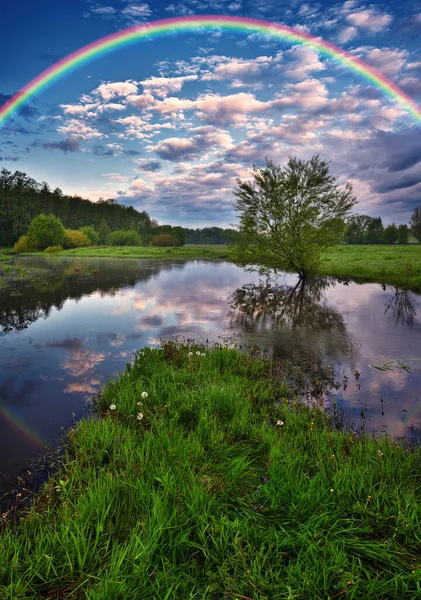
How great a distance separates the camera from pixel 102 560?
9.62ft

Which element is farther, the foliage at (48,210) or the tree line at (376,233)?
the tree line at (376,233)

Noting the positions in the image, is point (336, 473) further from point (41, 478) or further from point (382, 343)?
point (382, 343)

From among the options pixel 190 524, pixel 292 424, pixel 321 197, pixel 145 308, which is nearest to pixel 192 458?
pixel 190 524

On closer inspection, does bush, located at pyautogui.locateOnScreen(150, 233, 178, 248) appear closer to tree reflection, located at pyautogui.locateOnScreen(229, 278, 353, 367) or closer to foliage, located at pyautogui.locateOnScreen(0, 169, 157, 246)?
A: foliage, located at pyautogui.locateOnScreen(0, 169, 157, 246)

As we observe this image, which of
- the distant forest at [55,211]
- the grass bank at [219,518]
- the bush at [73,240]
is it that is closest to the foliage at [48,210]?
the distant forest at [55,211]

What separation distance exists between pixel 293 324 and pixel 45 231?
8291 centimetres

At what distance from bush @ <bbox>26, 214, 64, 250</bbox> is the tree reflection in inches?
2917

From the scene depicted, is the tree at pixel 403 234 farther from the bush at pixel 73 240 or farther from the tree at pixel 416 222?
the bush at pixel 73 240

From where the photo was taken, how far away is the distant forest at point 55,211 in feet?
319

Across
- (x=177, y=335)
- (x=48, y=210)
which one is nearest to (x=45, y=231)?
(x=48, y=210)

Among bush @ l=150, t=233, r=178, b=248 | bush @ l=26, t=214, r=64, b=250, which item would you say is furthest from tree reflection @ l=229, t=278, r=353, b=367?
bush @ l=150, t=233, r=178, b=248

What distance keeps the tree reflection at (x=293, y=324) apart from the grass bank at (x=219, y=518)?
5057 millimetres

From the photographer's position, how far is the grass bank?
269cm

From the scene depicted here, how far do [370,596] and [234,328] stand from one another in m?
10.6
